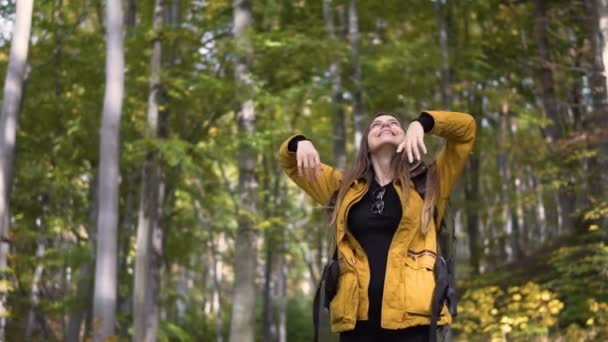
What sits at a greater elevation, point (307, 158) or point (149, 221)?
point (149, 221)

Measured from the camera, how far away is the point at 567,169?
13.7m

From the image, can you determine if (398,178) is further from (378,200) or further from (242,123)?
(242,123)

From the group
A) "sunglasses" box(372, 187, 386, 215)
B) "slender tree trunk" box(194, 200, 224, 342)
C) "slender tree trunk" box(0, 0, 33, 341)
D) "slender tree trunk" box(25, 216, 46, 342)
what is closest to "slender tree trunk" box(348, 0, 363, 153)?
"slender tree trunk" box(194, 200, 224, 342)

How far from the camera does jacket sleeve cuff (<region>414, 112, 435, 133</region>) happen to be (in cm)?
293

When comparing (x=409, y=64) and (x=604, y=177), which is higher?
(x=409, y=64)

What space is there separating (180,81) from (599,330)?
814 cm

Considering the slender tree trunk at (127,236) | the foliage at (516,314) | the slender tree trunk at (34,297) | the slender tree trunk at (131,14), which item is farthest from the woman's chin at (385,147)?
the slender tree trunk at (34,297)

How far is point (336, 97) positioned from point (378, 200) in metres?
13.2

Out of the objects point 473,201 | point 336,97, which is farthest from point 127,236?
point 473,201

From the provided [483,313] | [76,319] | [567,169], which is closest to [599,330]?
[483,313]

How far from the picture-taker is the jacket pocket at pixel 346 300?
287 cm

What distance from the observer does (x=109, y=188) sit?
11516 millimetres

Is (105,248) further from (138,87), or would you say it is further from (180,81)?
(138,87)

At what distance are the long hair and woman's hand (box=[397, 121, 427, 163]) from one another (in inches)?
5.7
